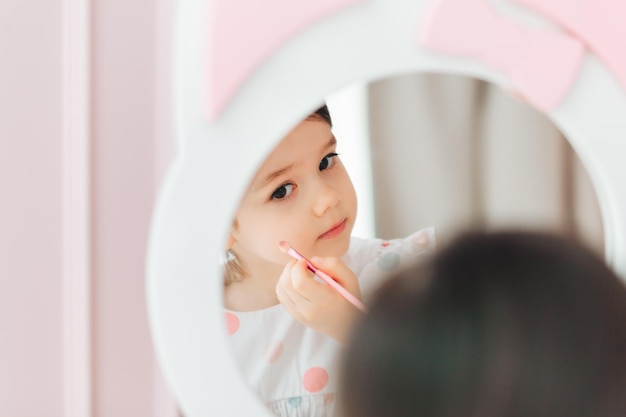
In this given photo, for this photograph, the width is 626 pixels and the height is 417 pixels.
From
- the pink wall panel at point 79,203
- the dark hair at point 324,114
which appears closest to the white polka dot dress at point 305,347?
the dark hair at point 324,114

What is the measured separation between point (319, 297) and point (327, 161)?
0.35 ft

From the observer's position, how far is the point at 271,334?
1.88 ft

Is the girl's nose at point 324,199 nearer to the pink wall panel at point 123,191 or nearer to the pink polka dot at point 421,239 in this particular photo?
the pink polka dot at point 421,239

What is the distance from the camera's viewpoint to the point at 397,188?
0.59 meters

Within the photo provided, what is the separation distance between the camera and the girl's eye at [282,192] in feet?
1.75

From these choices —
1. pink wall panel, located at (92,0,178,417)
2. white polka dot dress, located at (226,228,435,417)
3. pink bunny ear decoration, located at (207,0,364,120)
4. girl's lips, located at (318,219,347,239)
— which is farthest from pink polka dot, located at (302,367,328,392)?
pink wall panel, located at (92,0,178,417)

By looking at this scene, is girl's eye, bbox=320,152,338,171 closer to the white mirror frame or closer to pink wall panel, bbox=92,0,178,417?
the white mirror frame

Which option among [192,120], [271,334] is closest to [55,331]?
[271,334]

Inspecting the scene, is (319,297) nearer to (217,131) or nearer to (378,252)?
(378,252)

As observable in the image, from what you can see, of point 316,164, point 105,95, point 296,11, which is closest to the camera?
point 296,11

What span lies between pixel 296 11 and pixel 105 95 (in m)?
0.47

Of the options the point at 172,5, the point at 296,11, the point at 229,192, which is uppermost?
the point at 172,5

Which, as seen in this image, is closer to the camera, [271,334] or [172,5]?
[271,334]

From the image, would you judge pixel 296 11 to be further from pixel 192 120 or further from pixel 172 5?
pixel 172 5
